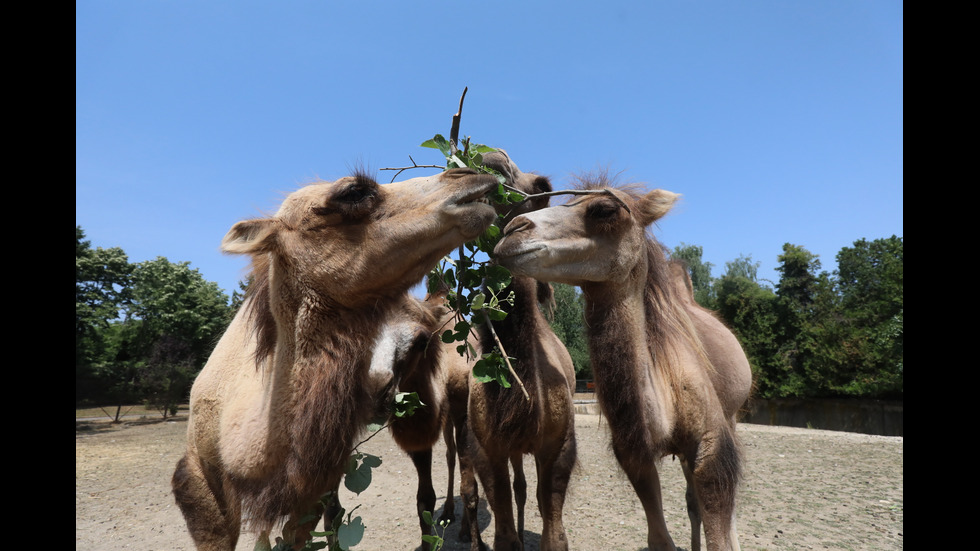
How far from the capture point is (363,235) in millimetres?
2195

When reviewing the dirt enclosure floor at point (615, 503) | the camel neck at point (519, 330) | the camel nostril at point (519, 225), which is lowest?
the dirt enclosure floor at point (615, 503)

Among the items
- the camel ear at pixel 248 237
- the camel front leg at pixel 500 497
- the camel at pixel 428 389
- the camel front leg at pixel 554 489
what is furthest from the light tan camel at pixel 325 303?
the camel front leg at pixel 554 489

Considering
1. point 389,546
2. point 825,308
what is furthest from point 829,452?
point 825,308

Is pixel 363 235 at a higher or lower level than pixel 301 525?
higher

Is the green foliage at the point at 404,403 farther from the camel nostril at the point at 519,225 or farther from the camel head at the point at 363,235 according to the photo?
the camel nostril at the point at 519,225

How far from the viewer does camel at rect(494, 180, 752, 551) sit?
308 centimetres

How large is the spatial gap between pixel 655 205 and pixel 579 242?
0.73 m

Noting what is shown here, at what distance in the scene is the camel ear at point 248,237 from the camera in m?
2.10

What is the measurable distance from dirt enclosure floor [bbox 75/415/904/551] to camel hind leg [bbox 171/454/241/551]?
2348mm

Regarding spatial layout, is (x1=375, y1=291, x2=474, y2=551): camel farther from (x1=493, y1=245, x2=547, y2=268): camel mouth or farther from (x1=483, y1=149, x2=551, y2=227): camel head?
(x1=483, y1=149, x2=551, y2=227): camel head

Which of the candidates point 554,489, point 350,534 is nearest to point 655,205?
point 554,489

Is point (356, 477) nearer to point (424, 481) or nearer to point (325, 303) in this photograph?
point (325, 303)

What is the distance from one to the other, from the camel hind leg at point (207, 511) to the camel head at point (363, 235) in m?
1.35

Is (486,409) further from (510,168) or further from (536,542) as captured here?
(536,542)
